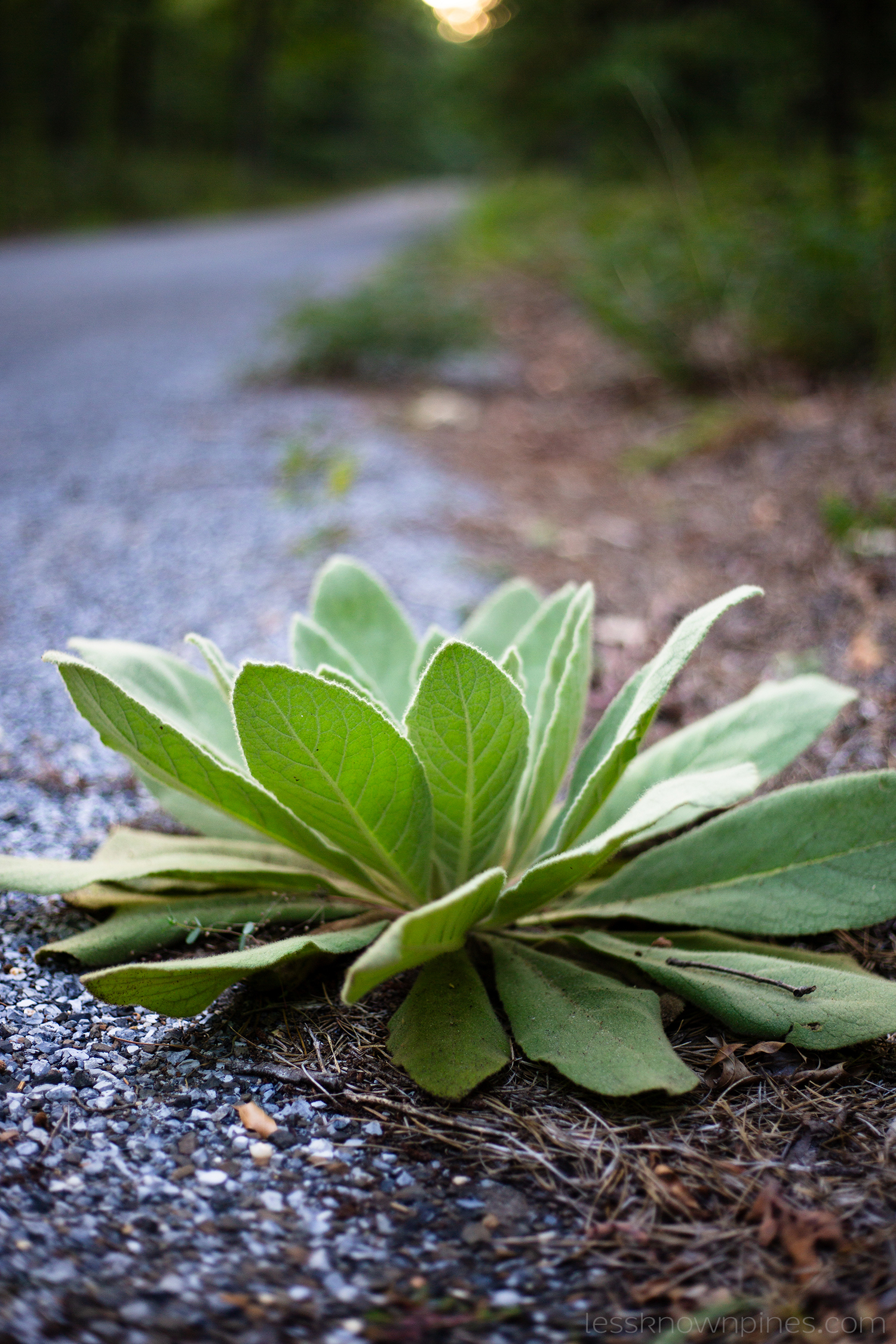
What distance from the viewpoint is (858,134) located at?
239 inches

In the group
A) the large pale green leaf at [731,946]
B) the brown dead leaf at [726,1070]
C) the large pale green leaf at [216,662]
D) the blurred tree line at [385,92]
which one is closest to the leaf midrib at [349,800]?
the large pale green leaf at [216,662]

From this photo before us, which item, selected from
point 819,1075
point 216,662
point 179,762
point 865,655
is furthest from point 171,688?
point 865,655

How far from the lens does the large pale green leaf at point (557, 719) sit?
124 cm

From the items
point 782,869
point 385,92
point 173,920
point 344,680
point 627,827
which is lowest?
point 782,869

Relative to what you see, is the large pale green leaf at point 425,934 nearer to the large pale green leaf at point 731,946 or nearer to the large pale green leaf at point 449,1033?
the large pale green leaf at point 449,1033

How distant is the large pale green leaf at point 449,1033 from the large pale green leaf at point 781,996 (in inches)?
7.0

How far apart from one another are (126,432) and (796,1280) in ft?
11.2

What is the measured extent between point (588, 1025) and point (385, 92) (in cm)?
3103

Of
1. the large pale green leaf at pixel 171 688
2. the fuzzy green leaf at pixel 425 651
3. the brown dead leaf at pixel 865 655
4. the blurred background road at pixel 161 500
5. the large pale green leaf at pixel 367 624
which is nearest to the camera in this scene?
the large pale green leaf at pixel 171 688

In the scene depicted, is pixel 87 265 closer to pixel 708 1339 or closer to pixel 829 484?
pixel 829 484

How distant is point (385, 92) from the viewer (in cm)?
2697

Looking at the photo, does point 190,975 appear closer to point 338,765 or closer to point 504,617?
point 338,765

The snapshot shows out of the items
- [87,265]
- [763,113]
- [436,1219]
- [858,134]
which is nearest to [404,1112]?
[436,1219]

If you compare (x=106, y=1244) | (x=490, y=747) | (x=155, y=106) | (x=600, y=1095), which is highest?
(x=155, y=106)
